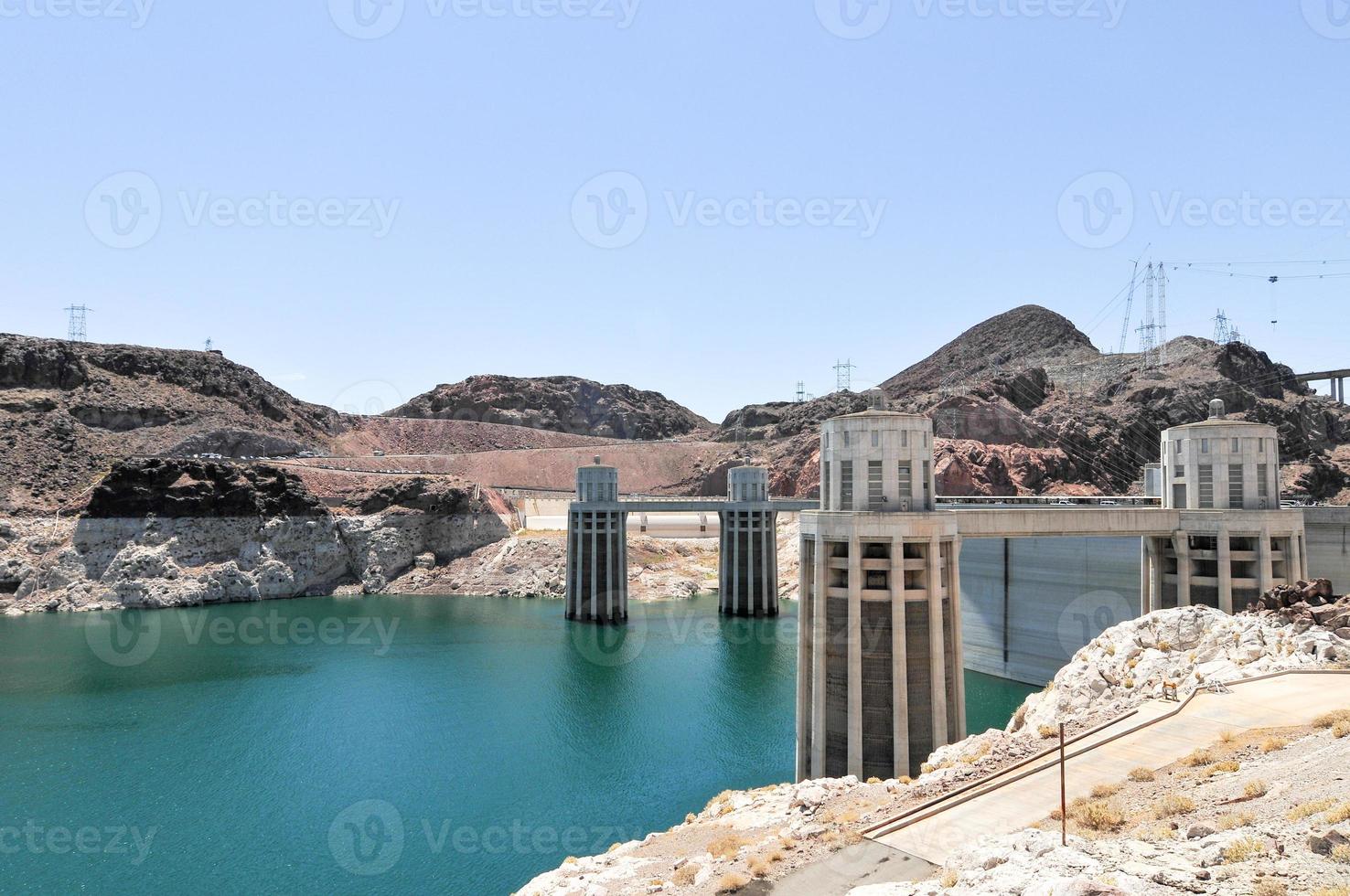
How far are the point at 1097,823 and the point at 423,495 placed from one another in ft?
350

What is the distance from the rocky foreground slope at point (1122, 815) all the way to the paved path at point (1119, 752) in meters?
0.65

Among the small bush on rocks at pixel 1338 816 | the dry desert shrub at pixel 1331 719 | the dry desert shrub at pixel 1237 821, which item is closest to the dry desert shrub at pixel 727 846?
the dry desert shrub at pixel 1237 821

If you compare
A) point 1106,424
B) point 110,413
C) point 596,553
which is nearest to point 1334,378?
point 1106,424

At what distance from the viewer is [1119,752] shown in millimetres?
17594

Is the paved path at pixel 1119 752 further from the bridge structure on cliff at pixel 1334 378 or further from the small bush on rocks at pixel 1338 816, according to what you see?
the bridge structure on cliff at pixel 1334 378

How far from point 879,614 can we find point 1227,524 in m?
17.3

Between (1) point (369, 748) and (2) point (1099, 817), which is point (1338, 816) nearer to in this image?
(2) point (1099, 817)

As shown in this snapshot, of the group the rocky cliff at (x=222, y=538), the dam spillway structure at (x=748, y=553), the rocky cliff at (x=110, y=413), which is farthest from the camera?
the rocky cliff at (x=110, y=413)

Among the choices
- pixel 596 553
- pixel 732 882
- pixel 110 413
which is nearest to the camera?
pixel 732 882

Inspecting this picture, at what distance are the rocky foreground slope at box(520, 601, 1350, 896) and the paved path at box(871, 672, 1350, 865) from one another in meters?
0.65

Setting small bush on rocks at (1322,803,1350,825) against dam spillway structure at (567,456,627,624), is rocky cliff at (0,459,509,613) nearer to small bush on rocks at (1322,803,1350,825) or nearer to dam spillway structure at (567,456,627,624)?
dam spillway structure at (567,456,627,624)

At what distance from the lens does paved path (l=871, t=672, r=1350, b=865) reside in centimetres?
1517

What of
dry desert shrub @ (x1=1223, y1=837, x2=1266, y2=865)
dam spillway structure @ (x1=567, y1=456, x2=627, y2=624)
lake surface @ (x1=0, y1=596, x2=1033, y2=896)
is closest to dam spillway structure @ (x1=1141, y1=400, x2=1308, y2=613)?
lake surface @ (x1=0, y1=596, x2=1033, y2=896)

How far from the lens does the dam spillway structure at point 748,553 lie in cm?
8606
